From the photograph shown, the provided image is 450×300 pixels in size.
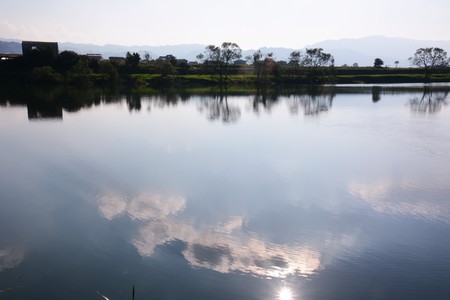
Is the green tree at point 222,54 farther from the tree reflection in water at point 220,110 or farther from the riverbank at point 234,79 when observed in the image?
the tree reflection in water at point 220,110

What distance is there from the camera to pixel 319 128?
94.9 ft

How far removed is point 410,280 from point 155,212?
7.59 meters

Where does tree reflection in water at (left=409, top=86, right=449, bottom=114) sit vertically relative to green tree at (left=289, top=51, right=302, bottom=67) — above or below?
below

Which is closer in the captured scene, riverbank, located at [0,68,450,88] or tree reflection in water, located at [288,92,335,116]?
tree reflection in water, located at [288,92,335,116]

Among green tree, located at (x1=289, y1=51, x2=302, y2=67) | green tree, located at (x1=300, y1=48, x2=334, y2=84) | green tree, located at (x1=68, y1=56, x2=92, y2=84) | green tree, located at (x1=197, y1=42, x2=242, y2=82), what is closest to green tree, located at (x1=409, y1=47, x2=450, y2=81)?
green tree, located at (x1=300, y1=48, x2=334, y2=84)

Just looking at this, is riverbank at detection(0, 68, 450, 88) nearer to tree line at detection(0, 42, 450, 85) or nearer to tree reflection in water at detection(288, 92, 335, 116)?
tree line at detection(0, 42, 450, 85)

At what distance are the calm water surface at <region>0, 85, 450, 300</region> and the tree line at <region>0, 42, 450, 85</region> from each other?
185 ft

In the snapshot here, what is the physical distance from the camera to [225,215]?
473 inches

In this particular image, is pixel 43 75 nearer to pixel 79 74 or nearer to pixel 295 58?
pixel 79 74

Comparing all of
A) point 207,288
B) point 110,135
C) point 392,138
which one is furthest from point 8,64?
point 207,288

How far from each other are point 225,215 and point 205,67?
85.8m

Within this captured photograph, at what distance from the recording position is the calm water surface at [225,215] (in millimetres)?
8359

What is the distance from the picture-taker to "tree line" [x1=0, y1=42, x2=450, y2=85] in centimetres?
7838

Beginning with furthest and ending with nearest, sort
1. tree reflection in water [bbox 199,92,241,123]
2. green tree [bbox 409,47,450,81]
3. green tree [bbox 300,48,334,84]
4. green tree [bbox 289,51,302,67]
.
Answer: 1. green tree [bbox 409,47,450,81]
2. green tree [bbox 289,51,302,67]
3. green tree [bbox 300,48,334,84]
4. tree reflection in water [bbox 199,92,241,123]
